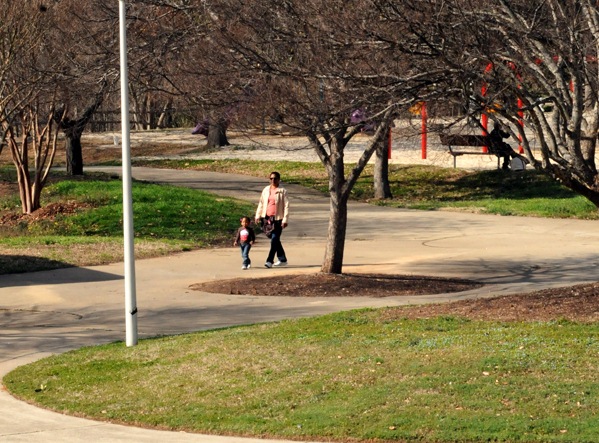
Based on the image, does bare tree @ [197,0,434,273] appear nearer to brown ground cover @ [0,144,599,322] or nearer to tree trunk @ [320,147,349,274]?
tree trunk @ [320,147,349,274]

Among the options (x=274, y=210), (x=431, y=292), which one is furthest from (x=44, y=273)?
(x=431, y=292)

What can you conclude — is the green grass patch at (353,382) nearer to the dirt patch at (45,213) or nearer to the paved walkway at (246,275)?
the paved walkway at (246,275)

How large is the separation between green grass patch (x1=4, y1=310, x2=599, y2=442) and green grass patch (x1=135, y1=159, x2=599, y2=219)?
14.6 metres

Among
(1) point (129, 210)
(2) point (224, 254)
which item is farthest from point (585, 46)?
(2) point (224, 254)

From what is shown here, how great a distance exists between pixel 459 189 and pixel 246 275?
45.7 ft

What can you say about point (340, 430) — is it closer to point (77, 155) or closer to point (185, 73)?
point (185, 73)

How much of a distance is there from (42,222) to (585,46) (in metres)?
15.0

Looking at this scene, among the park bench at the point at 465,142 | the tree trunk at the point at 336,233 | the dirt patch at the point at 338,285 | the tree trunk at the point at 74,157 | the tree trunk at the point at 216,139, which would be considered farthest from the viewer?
the tree trunk at the point at 216,139

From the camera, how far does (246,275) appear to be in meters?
17.6

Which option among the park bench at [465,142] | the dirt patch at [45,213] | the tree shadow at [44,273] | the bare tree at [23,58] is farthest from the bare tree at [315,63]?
the dirt patch at [45,213]

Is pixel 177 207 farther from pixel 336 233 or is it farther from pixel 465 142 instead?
pixel 336 233

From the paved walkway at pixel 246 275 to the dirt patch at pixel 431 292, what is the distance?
0.43 m

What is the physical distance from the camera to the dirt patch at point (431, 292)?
39.0 feet

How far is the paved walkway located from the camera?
466 inches
